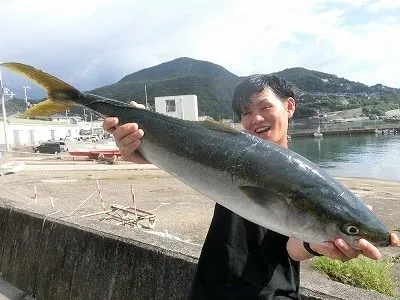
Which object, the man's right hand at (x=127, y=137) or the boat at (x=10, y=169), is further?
the boat at (x=10, y=169)

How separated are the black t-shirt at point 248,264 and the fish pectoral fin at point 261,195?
0.53 metres

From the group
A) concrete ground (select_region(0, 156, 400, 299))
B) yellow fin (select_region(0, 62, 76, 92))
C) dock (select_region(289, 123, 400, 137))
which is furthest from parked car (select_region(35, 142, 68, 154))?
dock (select_region(289, 123, 400, 137))

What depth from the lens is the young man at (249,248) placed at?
2283mm

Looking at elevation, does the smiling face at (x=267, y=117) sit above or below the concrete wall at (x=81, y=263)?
above

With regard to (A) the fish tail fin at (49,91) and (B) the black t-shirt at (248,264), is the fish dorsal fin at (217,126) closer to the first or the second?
(B) the black t-shirt at (248,264)

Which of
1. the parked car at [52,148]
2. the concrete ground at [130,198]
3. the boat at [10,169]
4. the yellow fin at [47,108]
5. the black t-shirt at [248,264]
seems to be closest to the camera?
the black t-shirt at [248,264]

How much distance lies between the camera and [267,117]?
2.46 metres

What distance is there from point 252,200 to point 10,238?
4969 millimetres

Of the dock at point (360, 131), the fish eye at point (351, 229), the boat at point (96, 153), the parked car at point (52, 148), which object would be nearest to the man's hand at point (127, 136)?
the fish eye at point (351, 229)

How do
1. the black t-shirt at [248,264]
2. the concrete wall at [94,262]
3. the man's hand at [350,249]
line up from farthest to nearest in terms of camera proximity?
the concrete wall at [94,262]
the black t-shirt at [248,264]
the man's hand at [350,249]

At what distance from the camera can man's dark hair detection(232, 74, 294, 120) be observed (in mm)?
2521

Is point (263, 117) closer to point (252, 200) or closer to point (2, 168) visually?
point (252, 200)

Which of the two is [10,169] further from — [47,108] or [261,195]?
[261,195]

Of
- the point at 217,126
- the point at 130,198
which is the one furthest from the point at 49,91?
the point at 130,198
